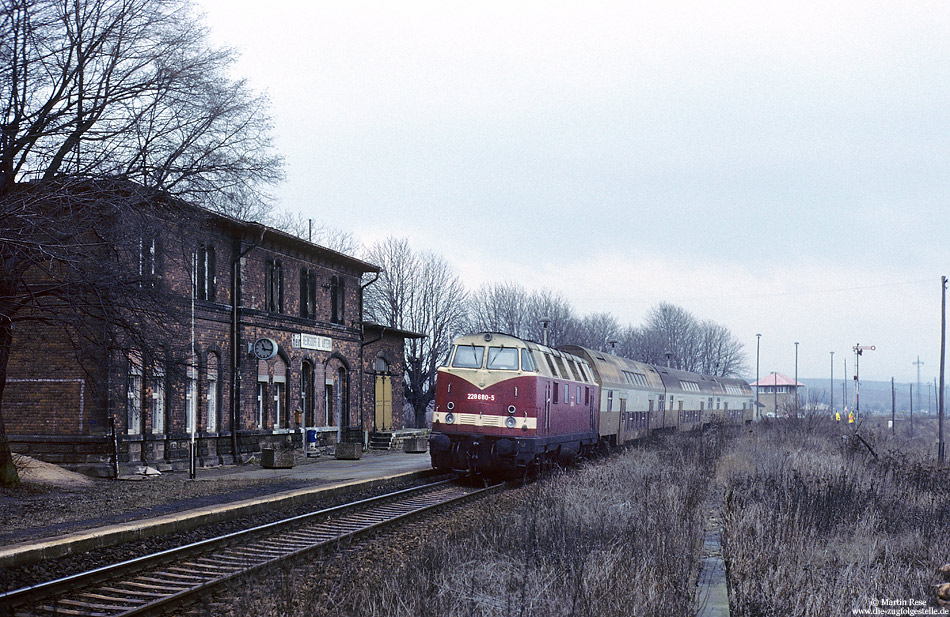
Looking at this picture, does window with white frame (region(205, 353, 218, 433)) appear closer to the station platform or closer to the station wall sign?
the station platform

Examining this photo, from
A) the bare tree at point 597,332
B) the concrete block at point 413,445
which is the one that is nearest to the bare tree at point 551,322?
the bare tree at point 597,332

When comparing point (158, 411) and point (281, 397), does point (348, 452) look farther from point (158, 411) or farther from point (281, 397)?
point (158, 411)

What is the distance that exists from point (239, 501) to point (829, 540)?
9.03 metres

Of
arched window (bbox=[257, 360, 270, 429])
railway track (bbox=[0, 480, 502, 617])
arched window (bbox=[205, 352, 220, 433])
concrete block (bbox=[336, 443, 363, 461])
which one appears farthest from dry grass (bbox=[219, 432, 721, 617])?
arched window (bbox=[257, 360, 270, 429])

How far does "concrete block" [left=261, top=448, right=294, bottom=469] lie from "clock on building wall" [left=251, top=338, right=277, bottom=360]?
290cm

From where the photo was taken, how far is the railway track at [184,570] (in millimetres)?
7488

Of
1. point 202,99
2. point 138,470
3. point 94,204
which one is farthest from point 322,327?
point 94,204

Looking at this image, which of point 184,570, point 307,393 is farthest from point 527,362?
point 307,393

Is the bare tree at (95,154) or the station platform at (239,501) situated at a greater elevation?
the bare tree at (95,154)

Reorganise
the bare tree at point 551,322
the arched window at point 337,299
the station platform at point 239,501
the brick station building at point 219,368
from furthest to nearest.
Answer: the bare tree at point 551,322 → the arched window at point 337,299 → the brick station building at point 219,368 → the station platform at point 239,501

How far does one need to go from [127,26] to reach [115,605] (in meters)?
11.9

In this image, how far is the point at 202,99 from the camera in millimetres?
17219

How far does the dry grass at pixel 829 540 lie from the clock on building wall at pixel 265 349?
45.5ft

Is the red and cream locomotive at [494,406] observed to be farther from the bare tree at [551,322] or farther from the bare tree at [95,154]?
the bare tree at [551,322]
